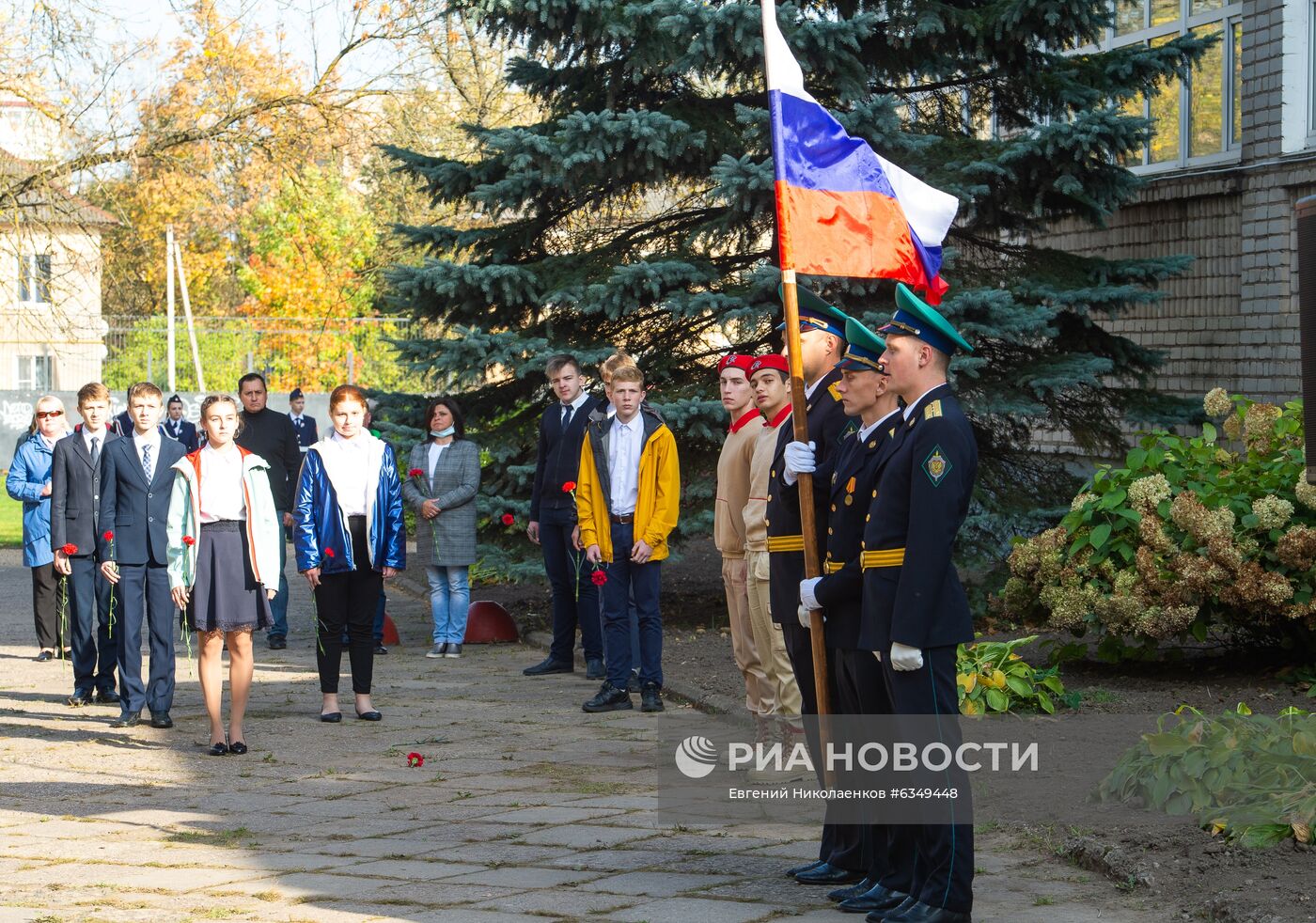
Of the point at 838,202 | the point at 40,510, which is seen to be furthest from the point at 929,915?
the point at 40,510

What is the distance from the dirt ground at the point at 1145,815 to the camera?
5207 millimetres

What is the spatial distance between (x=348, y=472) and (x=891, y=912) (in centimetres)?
508

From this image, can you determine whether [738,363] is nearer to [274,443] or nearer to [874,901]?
[874,901]

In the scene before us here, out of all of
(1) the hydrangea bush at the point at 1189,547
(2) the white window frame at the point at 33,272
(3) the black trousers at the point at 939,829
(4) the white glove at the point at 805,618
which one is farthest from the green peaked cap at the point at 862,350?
(2) the white window frame at the point at 33,272

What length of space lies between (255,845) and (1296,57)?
11.7 m

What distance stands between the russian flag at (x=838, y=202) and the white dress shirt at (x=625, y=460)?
3361mm

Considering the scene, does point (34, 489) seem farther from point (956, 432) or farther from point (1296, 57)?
point (1296, 57)

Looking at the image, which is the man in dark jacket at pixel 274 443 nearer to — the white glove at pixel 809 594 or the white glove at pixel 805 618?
the white glove at pixel 805 618

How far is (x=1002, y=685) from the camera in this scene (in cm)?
818

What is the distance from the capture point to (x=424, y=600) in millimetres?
16141

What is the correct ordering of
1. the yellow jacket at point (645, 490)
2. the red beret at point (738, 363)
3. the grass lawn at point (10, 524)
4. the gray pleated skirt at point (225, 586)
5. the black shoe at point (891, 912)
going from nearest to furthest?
the black shoe at point (891, 912), the red beret at point (738, 363), the gray pleated skirt at point (225, 586), the yellow jacket at point (645, 490), the grass lawn at point (10, 524)

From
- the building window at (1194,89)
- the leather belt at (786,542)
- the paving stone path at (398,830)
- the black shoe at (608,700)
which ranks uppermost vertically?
the building window at (1194,89)

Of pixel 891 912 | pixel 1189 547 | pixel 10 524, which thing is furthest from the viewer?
pixel 10 524

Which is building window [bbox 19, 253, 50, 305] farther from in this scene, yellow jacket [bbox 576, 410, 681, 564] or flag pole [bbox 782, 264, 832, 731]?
flag pole [bbox 782, 264, 832, 731]
